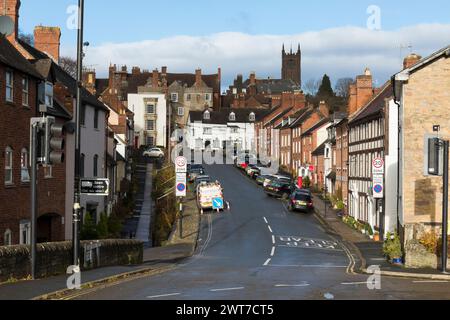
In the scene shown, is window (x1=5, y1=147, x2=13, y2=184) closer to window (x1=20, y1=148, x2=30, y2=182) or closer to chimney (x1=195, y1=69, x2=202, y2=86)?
window (x1=20, y1=148, x2=30, y2=182)

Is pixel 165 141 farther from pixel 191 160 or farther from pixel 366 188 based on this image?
pixel 366 188

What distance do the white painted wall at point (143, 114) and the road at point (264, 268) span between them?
182 feet

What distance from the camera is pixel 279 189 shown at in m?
74.3

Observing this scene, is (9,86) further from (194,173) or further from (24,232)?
(194,173)

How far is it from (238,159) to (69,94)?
7352 cm

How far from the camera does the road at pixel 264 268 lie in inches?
738

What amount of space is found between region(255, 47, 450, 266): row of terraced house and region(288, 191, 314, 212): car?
3367mm

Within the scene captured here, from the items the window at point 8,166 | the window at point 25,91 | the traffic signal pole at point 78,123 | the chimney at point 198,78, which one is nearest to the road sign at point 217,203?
the window at point 25,91

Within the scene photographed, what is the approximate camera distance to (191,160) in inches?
4717

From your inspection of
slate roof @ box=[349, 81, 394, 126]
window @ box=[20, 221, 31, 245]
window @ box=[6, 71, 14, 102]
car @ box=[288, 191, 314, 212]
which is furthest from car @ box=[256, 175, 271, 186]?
window @ box=[6, 71, 14, 102]

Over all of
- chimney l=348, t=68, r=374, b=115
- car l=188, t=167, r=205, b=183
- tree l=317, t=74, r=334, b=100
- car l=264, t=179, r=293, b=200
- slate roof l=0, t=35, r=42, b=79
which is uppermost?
tree l=317, t=74, r=334, b=100

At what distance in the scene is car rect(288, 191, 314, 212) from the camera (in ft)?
212

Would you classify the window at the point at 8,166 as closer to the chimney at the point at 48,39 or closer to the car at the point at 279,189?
the chimney at the point at 48,39
